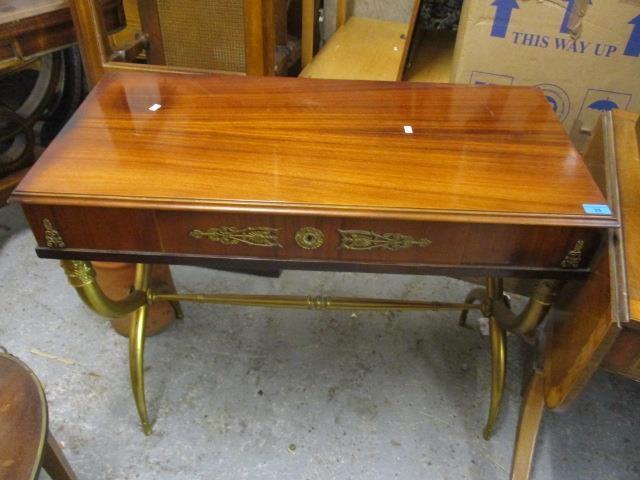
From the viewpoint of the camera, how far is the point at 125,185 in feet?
2.77

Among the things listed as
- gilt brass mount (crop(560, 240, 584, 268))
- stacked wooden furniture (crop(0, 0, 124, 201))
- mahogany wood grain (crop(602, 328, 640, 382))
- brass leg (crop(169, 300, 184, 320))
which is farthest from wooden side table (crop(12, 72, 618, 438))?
stacked wooden furniture (crop(0, 0, 124, 201))

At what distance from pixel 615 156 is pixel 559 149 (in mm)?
160

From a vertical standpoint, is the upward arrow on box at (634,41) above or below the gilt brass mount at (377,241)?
above

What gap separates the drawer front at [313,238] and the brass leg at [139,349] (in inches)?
15.7

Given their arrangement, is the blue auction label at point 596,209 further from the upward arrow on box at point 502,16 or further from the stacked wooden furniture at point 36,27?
the stacked wooden furniture at point 36,27

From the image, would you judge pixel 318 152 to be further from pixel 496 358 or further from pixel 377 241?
pixel 496 358

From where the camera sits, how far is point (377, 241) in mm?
858

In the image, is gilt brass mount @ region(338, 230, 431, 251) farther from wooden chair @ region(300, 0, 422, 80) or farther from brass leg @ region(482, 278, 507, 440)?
wooden chair @ region(300, 0, 422, 80)

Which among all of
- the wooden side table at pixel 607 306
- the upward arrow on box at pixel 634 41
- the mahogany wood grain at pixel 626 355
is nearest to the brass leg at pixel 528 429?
the wooden side table at pixel 607 306

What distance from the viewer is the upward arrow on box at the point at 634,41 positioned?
3.76 ft

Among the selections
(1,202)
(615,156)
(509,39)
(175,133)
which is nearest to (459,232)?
(615,156)

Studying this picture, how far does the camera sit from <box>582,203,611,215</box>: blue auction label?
2.68 feet

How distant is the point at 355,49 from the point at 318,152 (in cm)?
111

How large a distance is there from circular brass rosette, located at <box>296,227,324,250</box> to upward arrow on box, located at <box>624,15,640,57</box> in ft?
2.94
